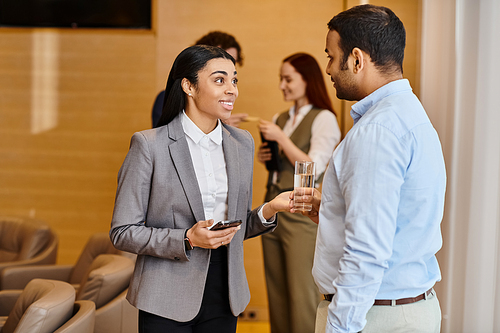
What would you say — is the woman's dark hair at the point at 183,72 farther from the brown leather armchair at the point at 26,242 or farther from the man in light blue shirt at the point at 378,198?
the brown leather armchair at the point at 26,242

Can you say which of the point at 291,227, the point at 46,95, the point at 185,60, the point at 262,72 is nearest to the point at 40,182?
the point at 46,95

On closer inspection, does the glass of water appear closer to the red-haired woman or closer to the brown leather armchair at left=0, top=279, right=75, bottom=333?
the brown leather armchair at left=0, top=279, right=75, bottom=333

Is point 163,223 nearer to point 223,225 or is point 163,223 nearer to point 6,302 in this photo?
point 223,225

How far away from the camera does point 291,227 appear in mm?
2879

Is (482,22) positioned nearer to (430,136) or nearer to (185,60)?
(430,136)

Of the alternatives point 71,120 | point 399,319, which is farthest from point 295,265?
point 71,120

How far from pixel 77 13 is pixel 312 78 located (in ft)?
9.12

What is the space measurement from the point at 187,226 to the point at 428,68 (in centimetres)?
175

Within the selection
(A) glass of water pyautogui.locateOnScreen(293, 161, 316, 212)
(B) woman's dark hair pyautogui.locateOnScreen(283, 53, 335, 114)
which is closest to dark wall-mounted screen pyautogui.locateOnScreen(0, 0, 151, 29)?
(B) woman's dark hair pyautogui.locateOnScreen(283, 53, 335, 114)

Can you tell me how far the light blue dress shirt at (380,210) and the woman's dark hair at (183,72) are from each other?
613 millimetres

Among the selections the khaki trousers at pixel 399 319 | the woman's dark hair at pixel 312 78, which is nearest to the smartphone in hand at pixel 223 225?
the khaki trousers at pixel 399 319

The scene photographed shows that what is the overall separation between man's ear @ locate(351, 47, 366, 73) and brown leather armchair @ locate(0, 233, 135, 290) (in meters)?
2.72

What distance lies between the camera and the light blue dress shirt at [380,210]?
111 centimetres

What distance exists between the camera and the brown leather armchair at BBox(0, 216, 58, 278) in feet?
13.0
